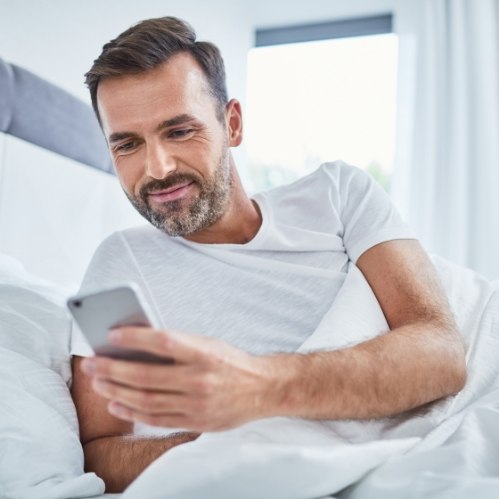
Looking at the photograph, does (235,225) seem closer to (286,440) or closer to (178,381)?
(286,440)

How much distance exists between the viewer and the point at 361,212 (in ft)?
4.21

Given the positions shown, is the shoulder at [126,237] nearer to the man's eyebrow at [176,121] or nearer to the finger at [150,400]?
the man's eyebrow at [176,121]

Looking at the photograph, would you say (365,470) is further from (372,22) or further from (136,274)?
(372,22)

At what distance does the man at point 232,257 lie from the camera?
885 mm

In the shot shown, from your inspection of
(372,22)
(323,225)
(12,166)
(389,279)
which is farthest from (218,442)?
(372,22)

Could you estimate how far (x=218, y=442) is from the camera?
732 mm

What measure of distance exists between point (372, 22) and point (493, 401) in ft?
9.49

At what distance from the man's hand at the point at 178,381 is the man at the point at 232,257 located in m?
0.08

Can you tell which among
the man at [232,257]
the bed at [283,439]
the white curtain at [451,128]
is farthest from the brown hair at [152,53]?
the white curtain at [451,128]

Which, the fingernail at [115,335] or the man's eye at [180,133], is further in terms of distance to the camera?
the man's eye at [180,133]

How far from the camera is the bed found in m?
0.67

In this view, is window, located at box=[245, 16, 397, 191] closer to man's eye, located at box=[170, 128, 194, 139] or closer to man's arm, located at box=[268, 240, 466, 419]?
man's eye, located at box=[170, 128, 194, 139]

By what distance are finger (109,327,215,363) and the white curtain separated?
262 centimetres

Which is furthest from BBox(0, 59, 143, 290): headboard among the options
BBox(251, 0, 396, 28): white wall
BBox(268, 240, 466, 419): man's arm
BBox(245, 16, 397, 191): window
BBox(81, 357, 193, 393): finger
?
BBox(251, 0, 396, 28): white wall
